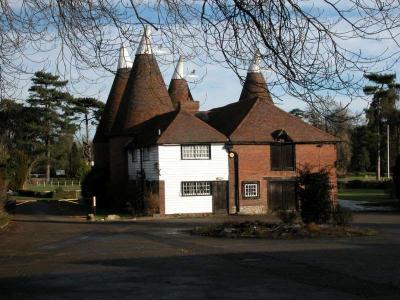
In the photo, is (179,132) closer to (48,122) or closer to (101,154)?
(101,154)

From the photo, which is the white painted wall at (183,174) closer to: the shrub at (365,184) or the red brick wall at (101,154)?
the red brick wall at (101,154)

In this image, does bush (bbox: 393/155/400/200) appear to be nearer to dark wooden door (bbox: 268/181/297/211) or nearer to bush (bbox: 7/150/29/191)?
dark wooden door (bbox: 268/181/297/211)

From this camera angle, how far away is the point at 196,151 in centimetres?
4388

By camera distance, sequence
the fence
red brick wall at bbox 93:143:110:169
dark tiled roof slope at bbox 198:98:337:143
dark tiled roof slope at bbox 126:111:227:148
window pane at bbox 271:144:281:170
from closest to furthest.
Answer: dark tiled roof slope at bbox 126:111:227:148, dark tiled roof slope at bbox 198:98:337:143, window pane at bbox 271:144:281:170, red brick wall at bbox 93:143:110:169, the fence

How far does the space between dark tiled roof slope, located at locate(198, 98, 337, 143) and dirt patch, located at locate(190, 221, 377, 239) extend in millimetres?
18760

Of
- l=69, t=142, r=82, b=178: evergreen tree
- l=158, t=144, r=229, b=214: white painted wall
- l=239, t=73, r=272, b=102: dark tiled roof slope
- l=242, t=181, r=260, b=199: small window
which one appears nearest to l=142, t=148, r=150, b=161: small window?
l=158, t=144, r=229, b=214: white painted wall

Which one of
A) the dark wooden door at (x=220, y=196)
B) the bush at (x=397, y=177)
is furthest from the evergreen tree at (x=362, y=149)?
the dark wooden door at (x=220, y=196)

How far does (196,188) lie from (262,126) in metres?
6.79

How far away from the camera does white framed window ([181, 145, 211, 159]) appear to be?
43.6 meters

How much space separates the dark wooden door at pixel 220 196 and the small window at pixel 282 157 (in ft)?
12.4

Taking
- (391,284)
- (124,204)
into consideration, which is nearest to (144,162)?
(124,204)

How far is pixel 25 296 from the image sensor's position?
36.5 ft

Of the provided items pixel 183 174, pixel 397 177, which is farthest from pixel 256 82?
pixel 397 177

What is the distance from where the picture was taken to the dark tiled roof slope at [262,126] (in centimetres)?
4519
